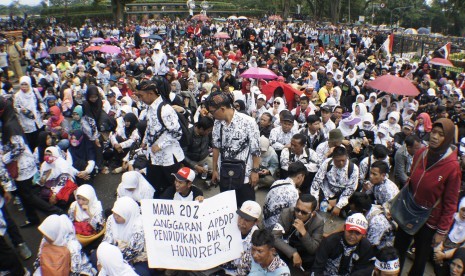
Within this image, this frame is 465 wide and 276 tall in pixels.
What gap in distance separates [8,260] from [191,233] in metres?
1.83

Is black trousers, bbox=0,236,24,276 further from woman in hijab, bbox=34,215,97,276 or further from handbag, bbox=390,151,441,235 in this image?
handbag, bbox=390,151,441,235

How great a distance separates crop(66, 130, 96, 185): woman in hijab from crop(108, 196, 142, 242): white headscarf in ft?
7.91

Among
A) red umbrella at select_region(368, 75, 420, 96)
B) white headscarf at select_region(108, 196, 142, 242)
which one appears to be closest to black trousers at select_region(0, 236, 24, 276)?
white headscarf at select_region(108, 196, 142, 242)

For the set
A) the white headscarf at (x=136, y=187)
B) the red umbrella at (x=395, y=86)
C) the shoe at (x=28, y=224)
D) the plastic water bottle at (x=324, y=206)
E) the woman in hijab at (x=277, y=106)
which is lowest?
the shoe at (x=28, y=224)

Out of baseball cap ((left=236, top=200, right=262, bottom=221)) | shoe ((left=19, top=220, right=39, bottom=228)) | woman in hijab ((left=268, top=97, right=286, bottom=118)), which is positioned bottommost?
shoe ((left=19, top=220, right=39, bottom=228))

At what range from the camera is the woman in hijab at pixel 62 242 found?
11.7 feet

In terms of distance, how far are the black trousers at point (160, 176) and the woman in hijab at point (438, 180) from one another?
2.74 m

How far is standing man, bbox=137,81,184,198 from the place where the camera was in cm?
444

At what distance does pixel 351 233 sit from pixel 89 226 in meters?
2.86

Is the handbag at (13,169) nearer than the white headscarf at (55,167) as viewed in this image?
Yes

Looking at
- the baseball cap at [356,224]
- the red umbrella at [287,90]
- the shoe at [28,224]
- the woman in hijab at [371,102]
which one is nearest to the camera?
the baseball cap at [356,224]

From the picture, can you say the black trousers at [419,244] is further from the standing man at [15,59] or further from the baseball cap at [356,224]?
the standing man at [15,59]

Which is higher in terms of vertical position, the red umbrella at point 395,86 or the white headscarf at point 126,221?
the red umbrella at point 395,86

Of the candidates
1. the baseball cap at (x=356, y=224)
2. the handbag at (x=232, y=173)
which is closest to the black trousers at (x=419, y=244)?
the baseball cap at (x=356, y=224)
